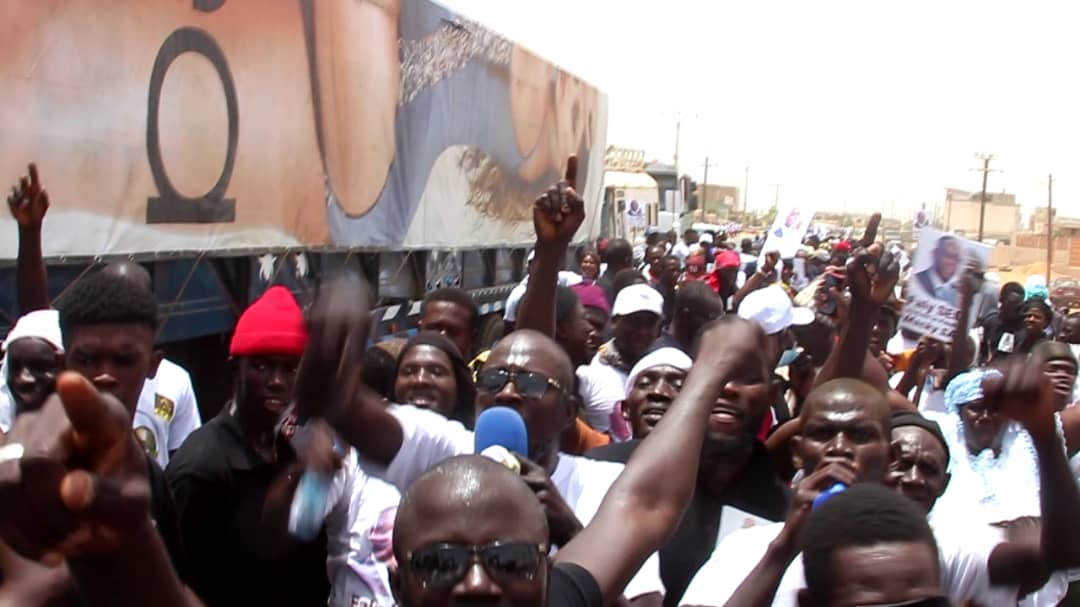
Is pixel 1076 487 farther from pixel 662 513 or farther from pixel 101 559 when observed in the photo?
pixel 101 559

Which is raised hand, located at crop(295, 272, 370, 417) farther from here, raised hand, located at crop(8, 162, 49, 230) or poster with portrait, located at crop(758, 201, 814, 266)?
poster with portrait, located at crop(758, 201, 814, 266)

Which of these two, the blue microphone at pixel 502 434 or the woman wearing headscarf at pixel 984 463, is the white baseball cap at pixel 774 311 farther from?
the blue microphone at pixel 502 434

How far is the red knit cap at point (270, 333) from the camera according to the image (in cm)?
303

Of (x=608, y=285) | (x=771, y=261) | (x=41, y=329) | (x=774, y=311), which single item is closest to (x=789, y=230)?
(x=771, y=261)

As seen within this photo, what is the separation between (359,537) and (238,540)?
27 centimetres

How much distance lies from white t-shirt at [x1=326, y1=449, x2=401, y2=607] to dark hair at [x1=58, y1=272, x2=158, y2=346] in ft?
1.87

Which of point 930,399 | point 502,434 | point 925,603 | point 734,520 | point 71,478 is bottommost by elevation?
point 930,399

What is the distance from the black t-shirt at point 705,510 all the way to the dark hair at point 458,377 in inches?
19.1

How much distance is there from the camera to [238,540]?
2.74 m

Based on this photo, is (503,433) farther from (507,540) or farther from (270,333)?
(270,333)

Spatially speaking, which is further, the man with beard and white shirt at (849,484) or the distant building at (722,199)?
the distant building at (722,199)

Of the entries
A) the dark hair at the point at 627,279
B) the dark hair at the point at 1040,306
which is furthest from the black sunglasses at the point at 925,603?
the dark hair at the point at 1040,306

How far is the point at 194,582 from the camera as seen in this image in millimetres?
2680

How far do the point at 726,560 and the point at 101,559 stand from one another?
1722mm
